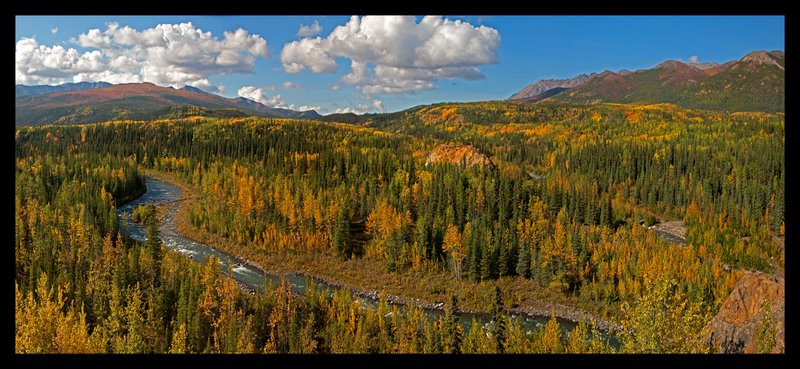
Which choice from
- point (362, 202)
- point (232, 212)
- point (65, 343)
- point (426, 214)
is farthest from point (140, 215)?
point (65, 343)

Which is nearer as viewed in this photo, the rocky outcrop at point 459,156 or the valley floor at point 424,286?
the valley floor at point 424,286

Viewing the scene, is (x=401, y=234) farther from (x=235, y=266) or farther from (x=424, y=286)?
(x=235, y=266)

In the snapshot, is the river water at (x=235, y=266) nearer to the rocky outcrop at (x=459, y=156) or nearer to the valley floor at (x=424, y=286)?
the valley floor at (x=424, y=286)

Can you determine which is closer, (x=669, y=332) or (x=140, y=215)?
(x=669, y=332)

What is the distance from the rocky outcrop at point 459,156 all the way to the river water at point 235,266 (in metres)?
50.4

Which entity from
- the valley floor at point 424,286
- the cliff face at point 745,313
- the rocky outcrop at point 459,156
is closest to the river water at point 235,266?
the valley floor at point 424,286

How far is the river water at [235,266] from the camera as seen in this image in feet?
133

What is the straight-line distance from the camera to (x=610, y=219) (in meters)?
71.1

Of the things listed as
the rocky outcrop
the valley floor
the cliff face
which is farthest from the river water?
the rocky outcrop

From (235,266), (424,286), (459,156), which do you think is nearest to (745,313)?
(424,286)

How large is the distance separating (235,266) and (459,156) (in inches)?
2165
